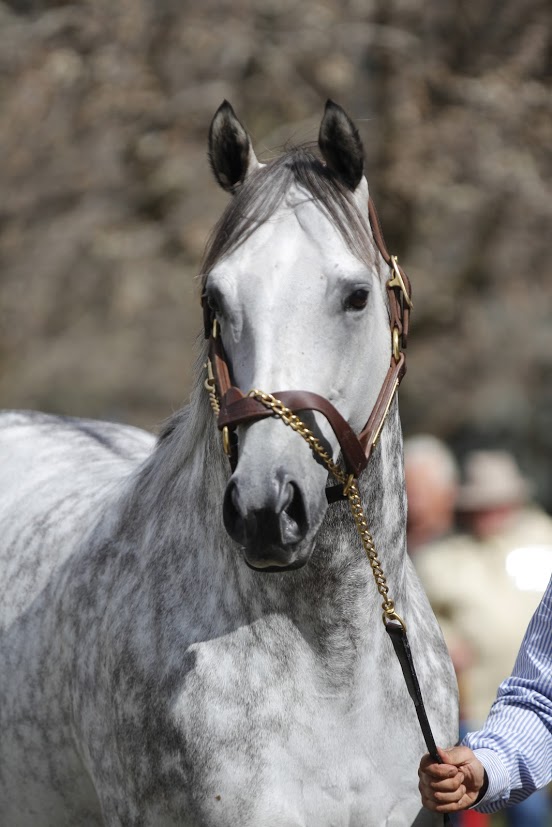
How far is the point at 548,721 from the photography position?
104 inches

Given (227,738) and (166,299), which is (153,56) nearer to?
(166,299)

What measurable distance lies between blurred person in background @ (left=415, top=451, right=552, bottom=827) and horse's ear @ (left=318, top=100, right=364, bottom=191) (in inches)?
99.5

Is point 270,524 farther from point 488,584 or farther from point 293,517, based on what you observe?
point 488,584

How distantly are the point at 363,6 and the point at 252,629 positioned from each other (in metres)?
7.02

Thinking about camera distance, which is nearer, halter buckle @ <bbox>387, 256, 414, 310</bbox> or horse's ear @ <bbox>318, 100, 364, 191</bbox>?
horse's ear @ <bbox>318, 100, 364, 191</bbox>

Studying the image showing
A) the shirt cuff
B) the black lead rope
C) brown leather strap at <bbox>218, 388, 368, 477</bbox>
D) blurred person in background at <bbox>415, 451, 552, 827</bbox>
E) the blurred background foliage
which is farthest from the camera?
the blurred background foliage

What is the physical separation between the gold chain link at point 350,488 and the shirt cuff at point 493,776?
331 millimetres

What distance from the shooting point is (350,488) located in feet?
8.48

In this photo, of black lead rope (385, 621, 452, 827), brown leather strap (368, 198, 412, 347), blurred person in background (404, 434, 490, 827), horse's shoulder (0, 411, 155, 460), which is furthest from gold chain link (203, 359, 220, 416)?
blurred person in background (404, 434, 490, 827)

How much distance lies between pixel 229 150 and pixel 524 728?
152 centimetres

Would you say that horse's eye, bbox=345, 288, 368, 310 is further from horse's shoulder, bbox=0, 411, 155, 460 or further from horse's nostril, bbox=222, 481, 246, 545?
horse's shoulder, bbox=0, 411, 155, 460

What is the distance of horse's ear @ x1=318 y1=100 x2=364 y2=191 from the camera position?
2.70 m

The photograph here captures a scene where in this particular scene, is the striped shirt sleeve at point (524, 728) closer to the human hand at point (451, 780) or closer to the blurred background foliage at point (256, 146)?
the human hand at point (451, 780)

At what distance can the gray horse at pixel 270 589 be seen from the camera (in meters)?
2.49
